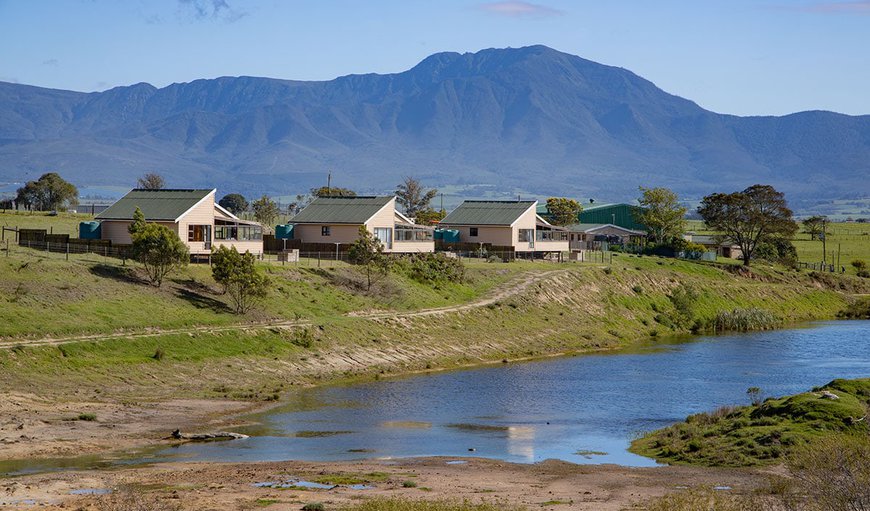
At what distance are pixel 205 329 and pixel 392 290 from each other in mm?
23396

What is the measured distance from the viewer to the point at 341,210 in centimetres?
10469

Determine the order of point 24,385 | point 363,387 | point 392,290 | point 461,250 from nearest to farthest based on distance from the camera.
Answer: point 24,385 → point 363,387 → point 392,290 → point 461,250

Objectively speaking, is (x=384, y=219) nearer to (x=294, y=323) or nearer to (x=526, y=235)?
(x=526, y=235)

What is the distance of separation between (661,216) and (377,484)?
11477 cm

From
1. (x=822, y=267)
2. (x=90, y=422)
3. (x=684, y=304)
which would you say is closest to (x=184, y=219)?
(x=90, y=422)

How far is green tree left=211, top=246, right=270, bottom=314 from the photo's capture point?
7706 centimetres

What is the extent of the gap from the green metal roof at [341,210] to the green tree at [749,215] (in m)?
45.1

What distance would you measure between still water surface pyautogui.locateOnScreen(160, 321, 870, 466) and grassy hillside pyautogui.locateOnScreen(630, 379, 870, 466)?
1840 millimetres

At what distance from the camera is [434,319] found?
87750mm

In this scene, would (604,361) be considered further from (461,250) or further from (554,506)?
(554,506)

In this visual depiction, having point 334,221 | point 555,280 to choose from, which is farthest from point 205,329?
point 555,280

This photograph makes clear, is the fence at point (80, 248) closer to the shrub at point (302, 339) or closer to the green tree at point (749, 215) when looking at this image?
the shrub at point (302, 339)

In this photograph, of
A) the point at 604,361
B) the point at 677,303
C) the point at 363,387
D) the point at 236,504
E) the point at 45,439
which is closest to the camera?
the point at 236,504

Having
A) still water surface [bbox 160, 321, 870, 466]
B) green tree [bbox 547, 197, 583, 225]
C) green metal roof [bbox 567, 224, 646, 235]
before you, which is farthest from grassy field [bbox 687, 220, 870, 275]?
still water surface [bbox 160, 321, 870, 466]
